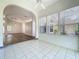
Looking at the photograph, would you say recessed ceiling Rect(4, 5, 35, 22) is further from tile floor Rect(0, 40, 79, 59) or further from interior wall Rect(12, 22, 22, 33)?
interior wall Rect(12, 22, 22, 33)

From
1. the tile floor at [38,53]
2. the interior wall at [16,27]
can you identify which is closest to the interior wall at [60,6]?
the tile floor at [38,53]

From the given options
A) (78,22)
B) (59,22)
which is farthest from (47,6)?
(78,22)

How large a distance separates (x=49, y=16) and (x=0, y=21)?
331cm

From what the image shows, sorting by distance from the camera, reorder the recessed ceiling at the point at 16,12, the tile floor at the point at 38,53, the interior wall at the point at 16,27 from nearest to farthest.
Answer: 1. the tile floor at the point at 38,53
2. the recessed ceiling at the point at 16,12
3. the interior wall at the point at 16,27

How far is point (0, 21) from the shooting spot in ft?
12.6

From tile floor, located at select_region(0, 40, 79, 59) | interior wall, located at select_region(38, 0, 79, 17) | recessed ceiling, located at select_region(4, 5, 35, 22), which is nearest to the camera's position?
tile floor, located at select_region(0, 40, 79, 59)

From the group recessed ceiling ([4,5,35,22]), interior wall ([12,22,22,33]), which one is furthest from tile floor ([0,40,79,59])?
interior wall ([12,22,22,33])

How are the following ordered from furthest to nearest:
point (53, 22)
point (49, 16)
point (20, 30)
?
point (20, 30)
point (49, 16)
point (53, 22)

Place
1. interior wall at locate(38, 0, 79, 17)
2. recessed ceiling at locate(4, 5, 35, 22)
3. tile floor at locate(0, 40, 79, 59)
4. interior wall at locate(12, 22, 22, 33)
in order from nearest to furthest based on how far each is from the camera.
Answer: tile floor at locate(0, 40, 79, 59) < interior wall at locate(38, 0, 79, 17) < recessed ceiling at locate(4, 5, 35, 22) < interior wall at locate(12, 22, 22, 33)

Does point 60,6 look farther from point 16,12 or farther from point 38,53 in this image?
point 16,12

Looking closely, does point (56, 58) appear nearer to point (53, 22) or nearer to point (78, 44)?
point (78, 44)

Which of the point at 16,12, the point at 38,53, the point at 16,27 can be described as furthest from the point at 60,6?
the point at 16,27

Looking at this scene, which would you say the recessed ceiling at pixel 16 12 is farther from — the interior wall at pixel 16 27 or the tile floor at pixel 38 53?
the interior wall at pixel 16 27

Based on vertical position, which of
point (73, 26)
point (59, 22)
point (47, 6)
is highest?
point (47, 6)
